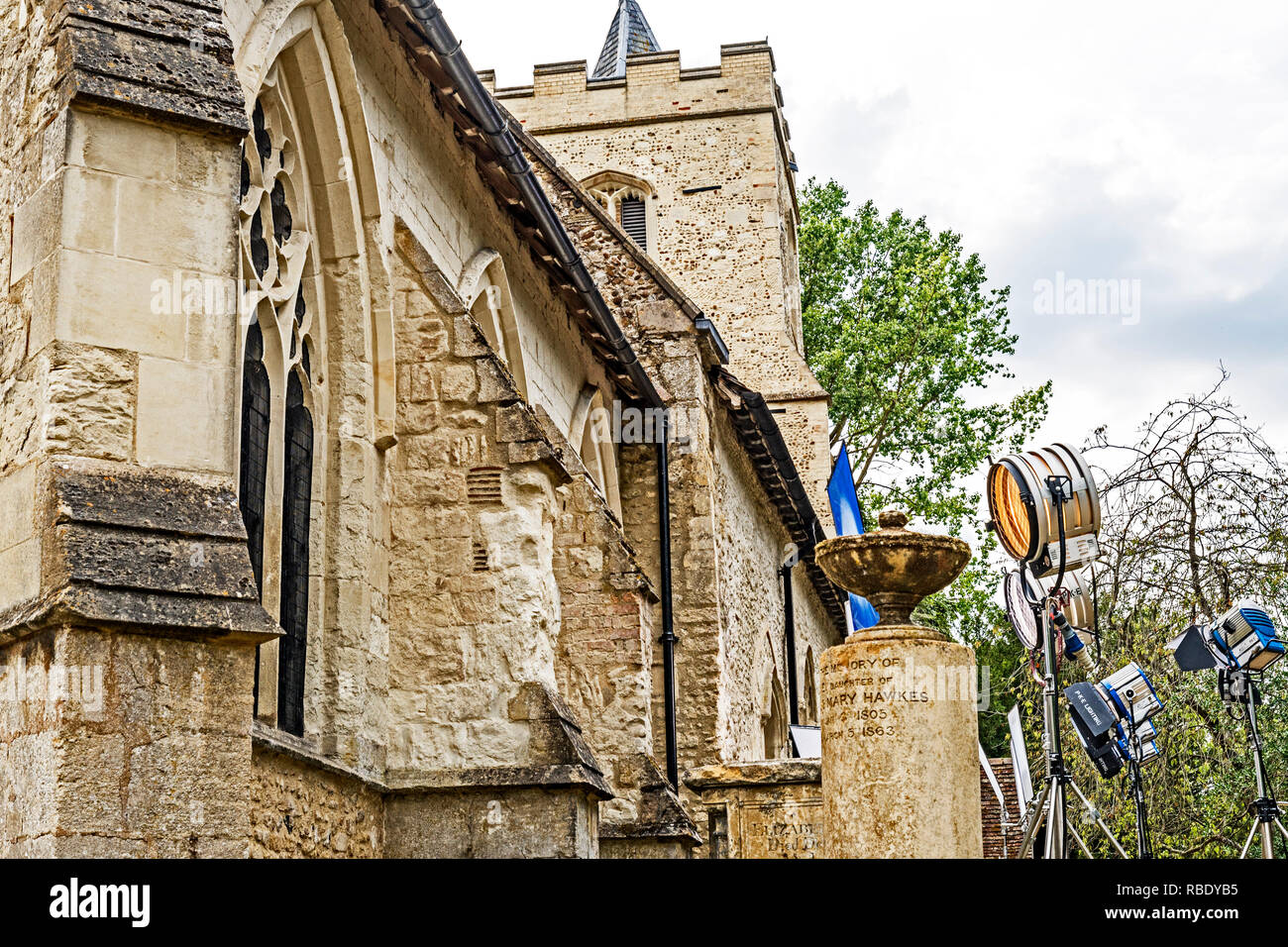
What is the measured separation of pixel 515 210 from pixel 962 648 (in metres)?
5.04

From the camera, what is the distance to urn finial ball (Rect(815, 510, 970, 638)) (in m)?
7.05

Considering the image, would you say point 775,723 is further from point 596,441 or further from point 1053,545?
point 1053,545

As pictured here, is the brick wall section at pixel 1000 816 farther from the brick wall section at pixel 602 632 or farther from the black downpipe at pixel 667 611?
the brick wall section at pixel 602 632

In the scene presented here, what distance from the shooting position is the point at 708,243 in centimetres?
2403

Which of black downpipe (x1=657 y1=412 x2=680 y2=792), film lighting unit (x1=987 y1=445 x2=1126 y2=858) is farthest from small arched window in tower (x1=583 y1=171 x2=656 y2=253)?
film lighting unit (x1=987 y1=445 x2=1126 y2=858)

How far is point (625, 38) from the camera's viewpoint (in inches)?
1125

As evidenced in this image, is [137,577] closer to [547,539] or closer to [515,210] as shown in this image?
[547,539]

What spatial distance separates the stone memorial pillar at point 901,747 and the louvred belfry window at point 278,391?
2490 mm

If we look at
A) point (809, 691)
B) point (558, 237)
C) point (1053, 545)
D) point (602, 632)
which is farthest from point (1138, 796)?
point (809, 691)

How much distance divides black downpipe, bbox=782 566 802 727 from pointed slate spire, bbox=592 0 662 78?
11573mm

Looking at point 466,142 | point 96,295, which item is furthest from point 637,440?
point 96,295

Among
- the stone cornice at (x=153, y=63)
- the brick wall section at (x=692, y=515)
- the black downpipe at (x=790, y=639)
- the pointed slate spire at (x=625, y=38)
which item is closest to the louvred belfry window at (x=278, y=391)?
the stone cornice at (x=153, y=63)

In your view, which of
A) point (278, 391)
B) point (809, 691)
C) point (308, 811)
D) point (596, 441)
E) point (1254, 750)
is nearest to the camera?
→ point (308, 811)

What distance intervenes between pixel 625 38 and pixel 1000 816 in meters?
15.3
